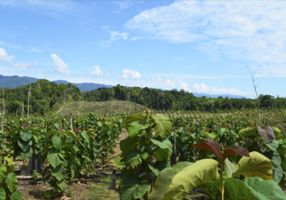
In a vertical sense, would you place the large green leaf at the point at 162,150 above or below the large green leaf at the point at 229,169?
below

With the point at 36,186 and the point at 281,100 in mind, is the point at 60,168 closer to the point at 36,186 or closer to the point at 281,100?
the point at 36,186

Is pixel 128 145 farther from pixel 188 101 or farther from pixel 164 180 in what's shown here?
pixel 188 101

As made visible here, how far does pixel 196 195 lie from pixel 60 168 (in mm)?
8093

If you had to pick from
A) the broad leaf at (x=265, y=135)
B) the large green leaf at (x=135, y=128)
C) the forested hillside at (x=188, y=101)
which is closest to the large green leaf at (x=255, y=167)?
the large green leaf at (x=135, y=128)

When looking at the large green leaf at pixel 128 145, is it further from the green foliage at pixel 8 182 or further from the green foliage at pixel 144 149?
the green foliage at pixel 8 182

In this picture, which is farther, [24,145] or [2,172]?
[24,145]

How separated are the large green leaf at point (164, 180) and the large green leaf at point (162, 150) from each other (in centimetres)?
246

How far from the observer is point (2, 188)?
634 cm

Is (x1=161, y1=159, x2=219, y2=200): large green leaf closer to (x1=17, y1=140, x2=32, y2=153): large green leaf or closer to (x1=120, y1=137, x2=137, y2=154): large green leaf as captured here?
(x1=120, y1=137, x2=137, y2=154): large green leaf

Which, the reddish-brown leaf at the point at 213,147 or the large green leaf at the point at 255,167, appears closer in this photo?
the reddish-brown leaf at the point at 213,147

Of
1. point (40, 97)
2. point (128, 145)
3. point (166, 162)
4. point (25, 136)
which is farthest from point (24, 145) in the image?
point (40, 97)

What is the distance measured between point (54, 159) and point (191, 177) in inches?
325

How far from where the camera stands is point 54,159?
9.86 metres

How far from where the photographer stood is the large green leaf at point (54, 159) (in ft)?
32.2
